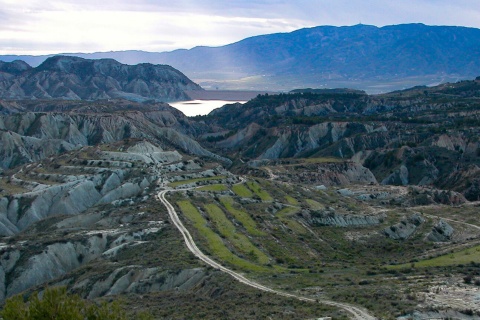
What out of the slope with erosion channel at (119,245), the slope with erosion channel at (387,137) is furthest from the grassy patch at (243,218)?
the slope with erosion channel at (387,137)

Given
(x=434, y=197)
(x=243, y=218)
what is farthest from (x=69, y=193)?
(x=434, y=197)

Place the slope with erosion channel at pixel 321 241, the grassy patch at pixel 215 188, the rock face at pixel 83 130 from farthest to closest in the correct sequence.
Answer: the rock face at pixel 83 130 → the grassy patch at pixel 215 188 → the slope with erosion channel at pixel 321 241

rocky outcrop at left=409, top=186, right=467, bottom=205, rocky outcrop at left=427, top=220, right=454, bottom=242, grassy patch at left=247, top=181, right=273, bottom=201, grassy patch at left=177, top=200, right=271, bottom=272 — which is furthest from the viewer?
rocky outcrop at left=409, top=186, right=467, bottom=205

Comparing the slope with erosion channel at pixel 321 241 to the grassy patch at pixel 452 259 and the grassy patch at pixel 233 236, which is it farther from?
the grassy patch at pixel 452 259

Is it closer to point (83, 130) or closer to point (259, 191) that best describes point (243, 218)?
point (259, 191)

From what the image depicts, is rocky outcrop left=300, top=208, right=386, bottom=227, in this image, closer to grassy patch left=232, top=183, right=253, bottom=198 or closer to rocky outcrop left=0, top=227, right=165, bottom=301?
grassy patch left=232, top=183, right=253, bottom=198

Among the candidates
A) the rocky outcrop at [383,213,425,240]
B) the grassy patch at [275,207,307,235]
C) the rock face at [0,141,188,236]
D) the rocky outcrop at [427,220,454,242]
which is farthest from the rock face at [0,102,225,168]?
the rocky outcrop at [427,220,454,242]

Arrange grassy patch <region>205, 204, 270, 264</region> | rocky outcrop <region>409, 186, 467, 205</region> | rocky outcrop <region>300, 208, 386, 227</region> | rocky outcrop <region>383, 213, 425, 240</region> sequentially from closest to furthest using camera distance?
grassy patch <region>205, 204, 270, 264</region> → rocky outcrop <region>383, 213, 425, 240</region> → rocky outcrop <region>300, 208, 386, 227</region> → rocky outcrop <region>409, 186, 467, 205</region>

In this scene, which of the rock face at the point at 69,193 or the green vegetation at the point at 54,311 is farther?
the rock face at the point at 69,193
